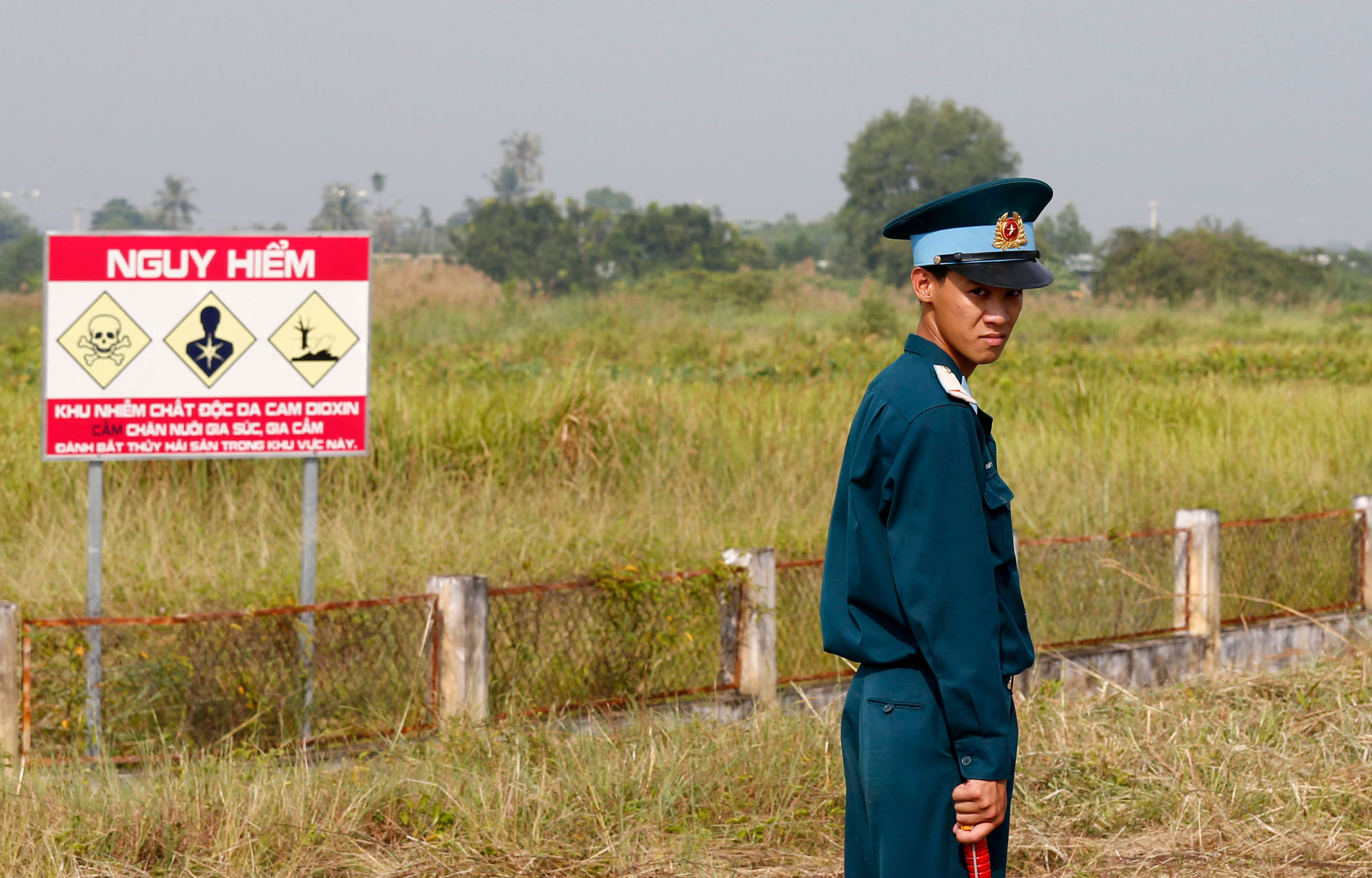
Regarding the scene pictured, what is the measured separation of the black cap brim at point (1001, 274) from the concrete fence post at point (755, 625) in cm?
338

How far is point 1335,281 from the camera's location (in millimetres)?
48500

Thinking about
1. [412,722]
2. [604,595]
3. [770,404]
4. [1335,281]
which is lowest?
[412,722]

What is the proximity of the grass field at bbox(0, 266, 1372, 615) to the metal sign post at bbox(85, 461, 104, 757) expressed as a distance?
648mm

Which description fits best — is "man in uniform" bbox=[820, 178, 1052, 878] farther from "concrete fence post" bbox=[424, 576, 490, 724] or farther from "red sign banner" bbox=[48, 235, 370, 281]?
"red sign banner" bbox=[48, 235, 370, 281]

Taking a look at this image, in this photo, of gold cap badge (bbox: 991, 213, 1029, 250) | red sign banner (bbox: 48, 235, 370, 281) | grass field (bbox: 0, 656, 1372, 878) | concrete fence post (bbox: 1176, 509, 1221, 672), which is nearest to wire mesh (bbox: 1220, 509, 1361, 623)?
concrete fence post (bbox: 1176, 509, 1221, 672)

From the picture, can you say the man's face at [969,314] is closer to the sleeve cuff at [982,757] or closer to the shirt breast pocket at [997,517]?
the shirt breast pocket at [997,517]

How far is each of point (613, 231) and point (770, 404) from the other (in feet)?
144

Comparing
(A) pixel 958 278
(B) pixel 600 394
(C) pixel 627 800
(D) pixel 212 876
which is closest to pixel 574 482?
(B) pixel 600 394

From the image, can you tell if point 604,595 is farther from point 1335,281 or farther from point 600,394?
point 1335,281

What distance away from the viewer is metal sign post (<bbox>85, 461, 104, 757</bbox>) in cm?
518

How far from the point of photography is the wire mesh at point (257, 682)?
5.37 meters

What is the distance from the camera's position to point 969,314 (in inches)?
103

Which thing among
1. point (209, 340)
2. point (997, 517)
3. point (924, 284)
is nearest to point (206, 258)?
point (209, 340)

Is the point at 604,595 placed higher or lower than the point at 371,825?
higher
